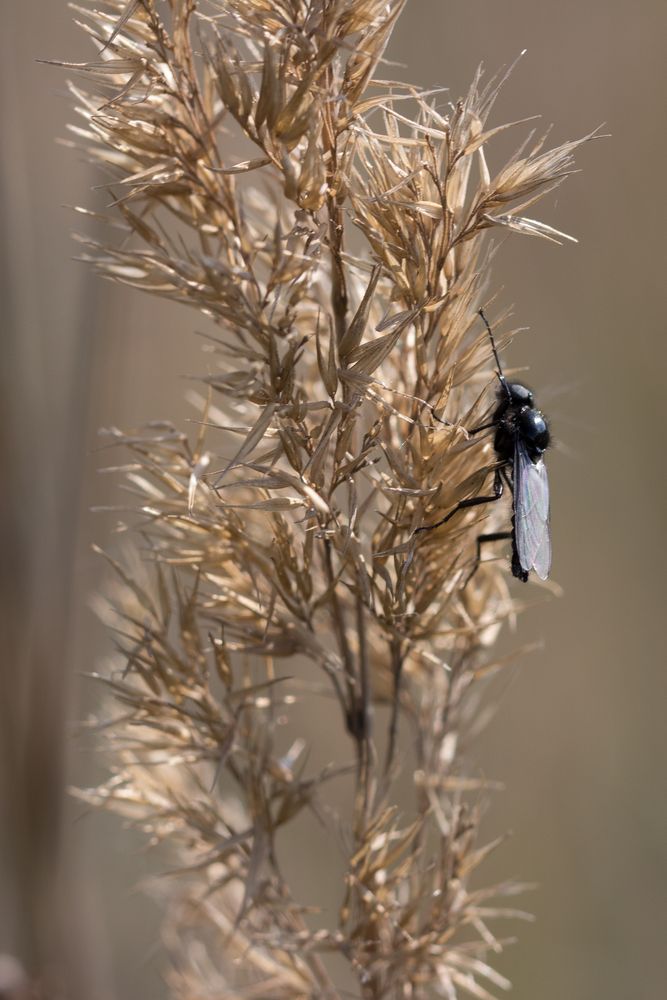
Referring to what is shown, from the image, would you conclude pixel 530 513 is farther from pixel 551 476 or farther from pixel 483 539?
pixel 551 476

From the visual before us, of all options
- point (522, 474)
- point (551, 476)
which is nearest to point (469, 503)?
point (522, 474)

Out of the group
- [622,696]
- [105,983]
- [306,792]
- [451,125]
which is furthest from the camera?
[622,696]

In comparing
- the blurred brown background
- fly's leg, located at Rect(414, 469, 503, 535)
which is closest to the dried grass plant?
fly's leg, located at Rect(414, 469, 503, 535)

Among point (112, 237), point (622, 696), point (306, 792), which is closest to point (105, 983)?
point (306, 792)

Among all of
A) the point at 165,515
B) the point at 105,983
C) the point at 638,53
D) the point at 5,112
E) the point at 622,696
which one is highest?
the point at 638,53

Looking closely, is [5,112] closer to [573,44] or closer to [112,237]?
[112,237]

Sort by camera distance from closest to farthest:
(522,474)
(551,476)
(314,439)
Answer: (314,439), (522,474), (551,476)

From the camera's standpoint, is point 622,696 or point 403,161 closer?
point 403,161
